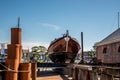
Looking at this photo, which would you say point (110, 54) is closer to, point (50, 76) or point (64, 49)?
point (50, 76)

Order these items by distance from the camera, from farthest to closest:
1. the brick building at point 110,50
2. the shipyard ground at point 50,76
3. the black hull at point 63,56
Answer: the black hull at point 63,56, the shipyard ground at point 50,76, the brick building at point 110,50

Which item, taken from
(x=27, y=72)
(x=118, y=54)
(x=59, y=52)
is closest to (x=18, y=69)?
(x=27, y=72)

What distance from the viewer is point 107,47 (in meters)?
28.2

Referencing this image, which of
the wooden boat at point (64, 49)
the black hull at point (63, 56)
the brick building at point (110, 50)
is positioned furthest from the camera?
the wooden boat at point (64, 49)

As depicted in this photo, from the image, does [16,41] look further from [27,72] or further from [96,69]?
[96,69]

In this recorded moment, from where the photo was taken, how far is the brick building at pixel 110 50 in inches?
994

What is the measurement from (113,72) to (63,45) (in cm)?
3182

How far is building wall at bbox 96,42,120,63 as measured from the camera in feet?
83.0

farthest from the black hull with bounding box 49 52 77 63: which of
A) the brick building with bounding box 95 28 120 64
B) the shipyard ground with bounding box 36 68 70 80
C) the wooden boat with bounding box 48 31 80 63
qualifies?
the brick building with bounding box 95 28 120 64

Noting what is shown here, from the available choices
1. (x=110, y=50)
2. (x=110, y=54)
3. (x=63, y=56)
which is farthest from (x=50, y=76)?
(x=110, y=50)

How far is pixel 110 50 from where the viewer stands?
2711 centimetres

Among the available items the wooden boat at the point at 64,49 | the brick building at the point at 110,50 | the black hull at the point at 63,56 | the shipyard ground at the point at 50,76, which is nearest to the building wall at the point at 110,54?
the brick building at the point at 110,50

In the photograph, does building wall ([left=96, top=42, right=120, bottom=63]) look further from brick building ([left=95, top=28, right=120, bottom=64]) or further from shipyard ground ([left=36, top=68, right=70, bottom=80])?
shipyard ground ([left=36, top=68, right=70, bottom=80])

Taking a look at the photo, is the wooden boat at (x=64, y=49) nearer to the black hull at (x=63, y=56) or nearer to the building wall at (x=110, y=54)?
the black hull at (x=63, y=56)
